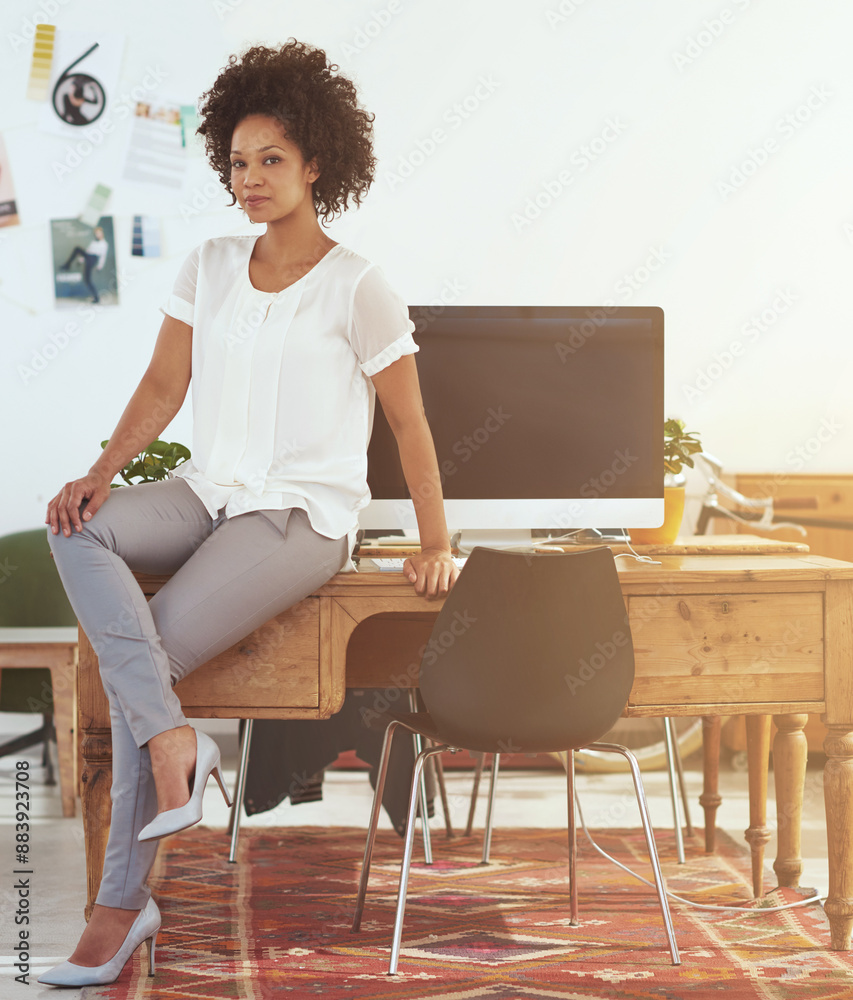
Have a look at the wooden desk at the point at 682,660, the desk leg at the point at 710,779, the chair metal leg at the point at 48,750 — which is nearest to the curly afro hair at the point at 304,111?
the wooden desk at the point at 682,660

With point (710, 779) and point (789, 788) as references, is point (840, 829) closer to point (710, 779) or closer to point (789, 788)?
point (789, 788)

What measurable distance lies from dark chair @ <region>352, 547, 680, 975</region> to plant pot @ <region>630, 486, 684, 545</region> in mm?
571

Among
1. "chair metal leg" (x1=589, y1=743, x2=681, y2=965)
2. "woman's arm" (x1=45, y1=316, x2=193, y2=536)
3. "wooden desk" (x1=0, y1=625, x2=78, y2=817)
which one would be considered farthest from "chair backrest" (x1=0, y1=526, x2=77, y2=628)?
"chair metal leg" (x1=589, y1=743, x2=681, y2=965)

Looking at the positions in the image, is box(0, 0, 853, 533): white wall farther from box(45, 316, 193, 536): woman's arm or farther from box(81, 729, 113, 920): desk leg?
box(81, 729, 113, 920): desk leg

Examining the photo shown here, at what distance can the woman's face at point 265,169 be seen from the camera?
1815 millimetres

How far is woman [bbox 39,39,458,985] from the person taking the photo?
1.62 metres

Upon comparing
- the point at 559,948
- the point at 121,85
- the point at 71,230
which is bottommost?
the point at 559,948

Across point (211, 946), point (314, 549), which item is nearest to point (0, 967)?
point (211, 946)

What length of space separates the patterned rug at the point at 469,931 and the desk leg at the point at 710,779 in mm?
51

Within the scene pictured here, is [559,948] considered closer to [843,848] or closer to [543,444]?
[843,848]

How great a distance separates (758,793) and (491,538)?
795 mm

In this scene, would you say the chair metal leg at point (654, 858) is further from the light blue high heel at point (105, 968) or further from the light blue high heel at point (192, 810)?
the light blue high heel at point (105, 968)

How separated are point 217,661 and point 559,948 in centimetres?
79

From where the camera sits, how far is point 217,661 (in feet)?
5.84
